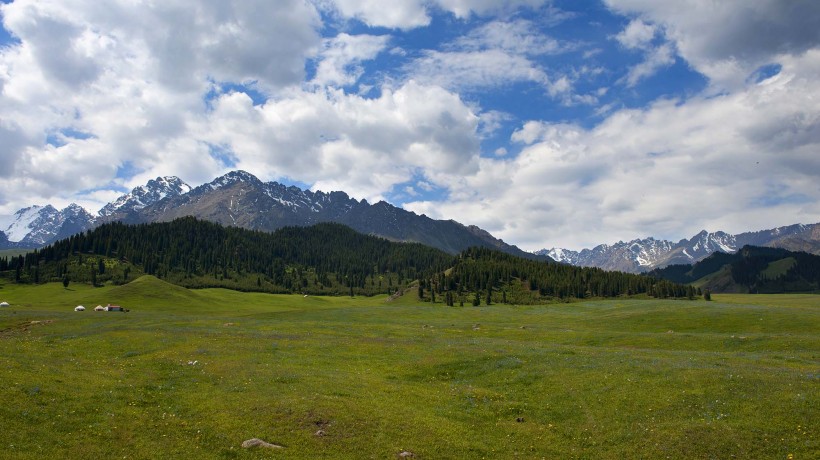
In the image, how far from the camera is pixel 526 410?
29.6m

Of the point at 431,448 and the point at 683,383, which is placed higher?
the point at 683,383

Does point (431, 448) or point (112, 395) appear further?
point (112, 395)

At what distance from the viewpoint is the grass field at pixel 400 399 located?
22.8 meters

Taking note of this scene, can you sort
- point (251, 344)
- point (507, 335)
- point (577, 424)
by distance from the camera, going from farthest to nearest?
point (507, 335) < point (251, 344) < point (577, 424)

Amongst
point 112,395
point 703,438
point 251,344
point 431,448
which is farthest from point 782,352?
point 112,395

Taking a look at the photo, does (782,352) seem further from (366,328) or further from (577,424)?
(366,328)

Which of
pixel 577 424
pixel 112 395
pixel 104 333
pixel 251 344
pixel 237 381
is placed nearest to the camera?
pixel 577 424

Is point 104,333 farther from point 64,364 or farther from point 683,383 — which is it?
point 683,383

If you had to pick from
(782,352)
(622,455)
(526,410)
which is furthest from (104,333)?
(782,352)

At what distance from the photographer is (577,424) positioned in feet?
87.9

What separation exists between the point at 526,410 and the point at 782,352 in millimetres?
32548

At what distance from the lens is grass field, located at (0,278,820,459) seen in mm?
22797

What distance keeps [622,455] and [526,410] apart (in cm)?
747

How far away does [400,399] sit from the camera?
3127 cm
